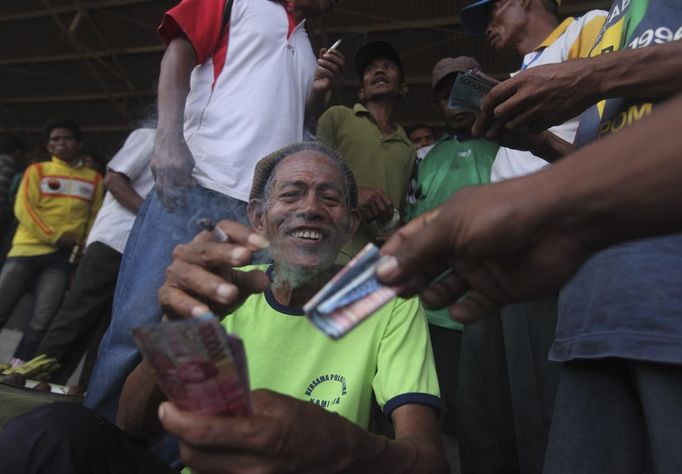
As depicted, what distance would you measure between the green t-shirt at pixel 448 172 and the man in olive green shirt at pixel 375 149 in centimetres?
14

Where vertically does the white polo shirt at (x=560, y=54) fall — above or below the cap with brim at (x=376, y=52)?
below

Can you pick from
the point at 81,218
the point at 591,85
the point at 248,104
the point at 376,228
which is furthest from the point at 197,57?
the point at 81,218

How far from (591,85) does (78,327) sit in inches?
132

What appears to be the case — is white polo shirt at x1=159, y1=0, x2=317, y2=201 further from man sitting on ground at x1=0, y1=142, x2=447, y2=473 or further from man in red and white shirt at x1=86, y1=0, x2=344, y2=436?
man sitting on ground at x1=0, y1=142, x2=447, y2=473

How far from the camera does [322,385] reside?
1.51 meters

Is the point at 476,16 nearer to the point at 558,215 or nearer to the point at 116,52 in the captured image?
the point at 558,215

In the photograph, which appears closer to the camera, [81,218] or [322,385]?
[322,385]

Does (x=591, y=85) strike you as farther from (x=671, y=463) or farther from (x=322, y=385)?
(x=322, y=385)

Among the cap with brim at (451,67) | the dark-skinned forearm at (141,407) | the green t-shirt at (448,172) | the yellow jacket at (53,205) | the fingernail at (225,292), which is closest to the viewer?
the fingernail at (225,292)

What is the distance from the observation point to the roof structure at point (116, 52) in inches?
237

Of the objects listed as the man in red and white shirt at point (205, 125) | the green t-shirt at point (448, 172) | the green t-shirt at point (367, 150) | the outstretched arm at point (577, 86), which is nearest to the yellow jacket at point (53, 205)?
the green t-shirt at point (367, 150)

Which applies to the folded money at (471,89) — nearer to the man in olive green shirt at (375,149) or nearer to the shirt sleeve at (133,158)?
the man in olive green shirt at (375,149)

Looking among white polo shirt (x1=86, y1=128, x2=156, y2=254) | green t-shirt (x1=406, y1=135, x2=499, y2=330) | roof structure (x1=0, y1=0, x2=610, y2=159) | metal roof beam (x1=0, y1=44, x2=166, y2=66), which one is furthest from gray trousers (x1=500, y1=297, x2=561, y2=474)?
metal roof beam (x1=0, y1=44, x2=166, y2=66)

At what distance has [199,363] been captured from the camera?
0.77 m
